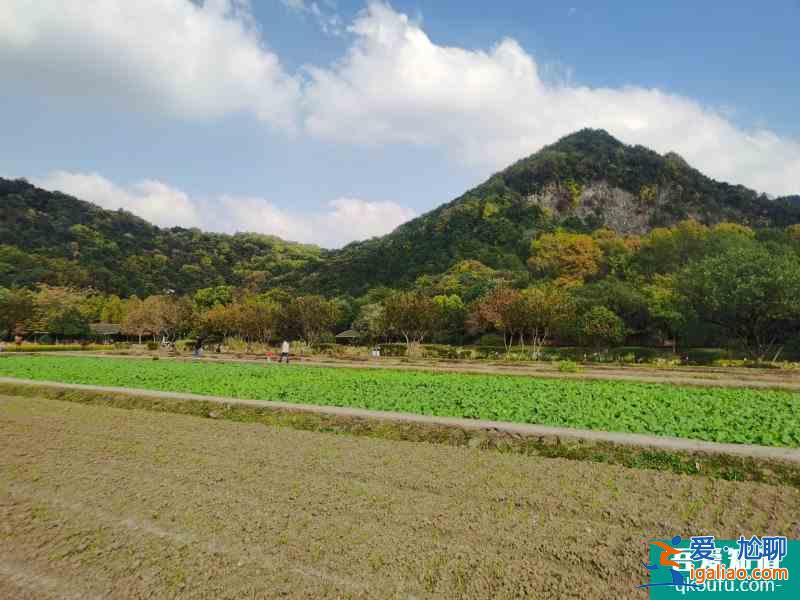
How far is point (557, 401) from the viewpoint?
35.9ft

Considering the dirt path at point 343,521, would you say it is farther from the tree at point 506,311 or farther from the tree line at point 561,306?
the tree at point 506,311

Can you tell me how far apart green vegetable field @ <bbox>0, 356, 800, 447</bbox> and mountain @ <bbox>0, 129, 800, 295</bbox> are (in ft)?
214

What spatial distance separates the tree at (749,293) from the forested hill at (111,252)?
83.9 metres

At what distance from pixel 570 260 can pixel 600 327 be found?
1367 inches

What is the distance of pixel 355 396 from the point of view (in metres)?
12.4

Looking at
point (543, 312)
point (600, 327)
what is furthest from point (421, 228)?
point (600, 327)

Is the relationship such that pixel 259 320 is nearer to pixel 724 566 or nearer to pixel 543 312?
pixel 543 312

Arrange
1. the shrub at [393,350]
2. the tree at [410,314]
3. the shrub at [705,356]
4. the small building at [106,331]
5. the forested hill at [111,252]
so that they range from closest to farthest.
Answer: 1. the shrub at [705,356]
2. the shrub at [393,350]
3. the tree at [410,314]
4. the small building at [106,331]
5. the forested hill at [111,252]

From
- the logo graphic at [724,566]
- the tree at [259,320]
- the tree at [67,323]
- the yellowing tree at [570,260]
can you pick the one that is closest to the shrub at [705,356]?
the yellowing tree at [570,260]

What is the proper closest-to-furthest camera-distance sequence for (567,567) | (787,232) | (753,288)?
(567,567), (753,288), (787,232)

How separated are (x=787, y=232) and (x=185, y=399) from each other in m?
72.7

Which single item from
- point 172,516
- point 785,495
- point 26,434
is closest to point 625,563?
point 785,495

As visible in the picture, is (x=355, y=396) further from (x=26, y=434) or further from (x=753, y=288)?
(x=753, y=288)

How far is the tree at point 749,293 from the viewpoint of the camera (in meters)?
26.9
